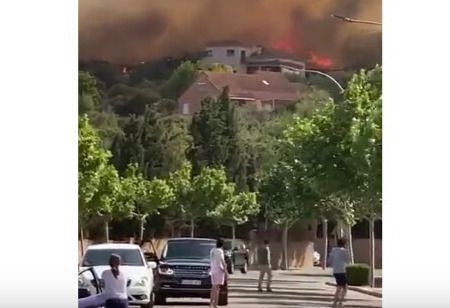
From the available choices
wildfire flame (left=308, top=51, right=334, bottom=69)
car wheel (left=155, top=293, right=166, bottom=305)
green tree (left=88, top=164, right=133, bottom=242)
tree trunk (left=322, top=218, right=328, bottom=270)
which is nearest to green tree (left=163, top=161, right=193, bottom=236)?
green tree (left=88, top=164, right=133, bottom=242)

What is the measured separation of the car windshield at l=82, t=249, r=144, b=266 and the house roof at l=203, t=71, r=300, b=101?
83.9 inches

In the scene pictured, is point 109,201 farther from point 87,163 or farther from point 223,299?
point 223,299

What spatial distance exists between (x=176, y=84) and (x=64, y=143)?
4.73ft

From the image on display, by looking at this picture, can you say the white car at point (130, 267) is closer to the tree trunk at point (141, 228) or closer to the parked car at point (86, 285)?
the parked car at point (86, 285)

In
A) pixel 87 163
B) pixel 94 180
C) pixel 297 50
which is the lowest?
pixel 94 180

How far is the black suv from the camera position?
1731 centimetres

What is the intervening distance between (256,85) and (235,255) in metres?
1.95

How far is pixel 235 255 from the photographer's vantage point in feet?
56.7

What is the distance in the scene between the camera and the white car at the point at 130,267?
17.1 metres

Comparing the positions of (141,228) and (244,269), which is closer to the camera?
(244,269)

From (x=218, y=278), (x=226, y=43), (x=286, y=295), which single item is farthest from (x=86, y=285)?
(x=226, y=43)

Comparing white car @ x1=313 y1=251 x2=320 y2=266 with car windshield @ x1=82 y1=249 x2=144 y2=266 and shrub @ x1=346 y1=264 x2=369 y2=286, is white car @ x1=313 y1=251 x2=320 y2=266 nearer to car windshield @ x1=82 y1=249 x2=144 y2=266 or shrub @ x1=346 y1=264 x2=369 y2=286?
shrub @ x1=346 y1=264 x2=369 y2=286
